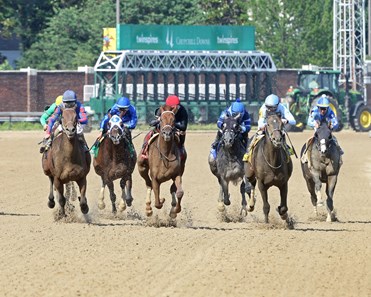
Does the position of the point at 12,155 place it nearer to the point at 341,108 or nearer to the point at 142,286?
the point at 341,108

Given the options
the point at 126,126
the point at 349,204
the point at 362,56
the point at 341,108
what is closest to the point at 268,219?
the point at 126,126

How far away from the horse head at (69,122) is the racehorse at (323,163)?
442 cm

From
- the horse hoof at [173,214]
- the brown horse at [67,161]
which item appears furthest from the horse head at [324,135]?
the brown horse at [67,161]

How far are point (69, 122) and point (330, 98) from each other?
35.0 metres

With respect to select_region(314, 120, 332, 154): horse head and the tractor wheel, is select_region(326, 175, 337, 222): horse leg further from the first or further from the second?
the tractor wheel

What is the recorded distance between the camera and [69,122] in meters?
18.2

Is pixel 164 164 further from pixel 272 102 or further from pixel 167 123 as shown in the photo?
pixel 272 102

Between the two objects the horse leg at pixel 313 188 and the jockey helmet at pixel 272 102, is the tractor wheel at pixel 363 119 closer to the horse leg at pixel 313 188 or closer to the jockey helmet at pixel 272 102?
the horse leg at pixel 313 188

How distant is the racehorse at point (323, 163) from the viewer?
20.5 meters

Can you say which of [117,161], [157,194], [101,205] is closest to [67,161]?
[157,194]

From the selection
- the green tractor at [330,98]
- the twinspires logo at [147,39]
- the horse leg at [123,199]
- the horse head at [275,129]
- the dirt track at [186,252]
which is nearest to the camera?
the dirt track at [186,252]

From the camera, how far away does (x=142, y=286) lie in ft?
40.1

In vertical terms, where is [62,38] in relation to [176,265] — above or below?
above

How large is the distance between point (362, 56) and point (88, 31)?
1803cm
